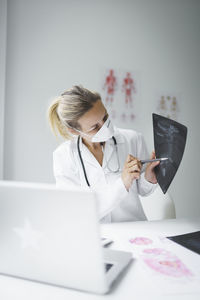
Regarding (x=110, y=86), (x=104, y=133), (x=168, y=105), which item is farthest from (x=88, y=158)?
(x=168, y=105)

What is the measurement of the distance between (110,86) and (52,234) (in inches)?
90.5

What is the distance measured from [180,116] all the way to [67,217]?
2623 mm

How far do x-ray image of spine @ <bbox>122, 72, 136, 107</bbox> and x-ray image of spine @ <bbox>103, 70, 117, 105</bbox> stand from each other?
0.11 meters

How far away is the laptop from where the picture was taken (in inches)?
23.5

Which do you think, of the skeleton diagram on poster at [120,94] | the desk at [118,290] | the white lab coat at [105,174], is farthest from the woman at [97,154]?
the skeleton diagram on poster at [120,94]

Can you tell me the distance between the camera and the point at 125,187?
135 cm

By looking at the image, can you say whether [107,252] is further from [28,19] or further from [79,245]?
[28,19]

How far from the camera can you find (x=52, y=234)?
63cm

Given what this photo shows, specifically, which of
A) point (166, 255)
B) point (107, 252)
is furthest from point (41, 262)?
point (166, 255)

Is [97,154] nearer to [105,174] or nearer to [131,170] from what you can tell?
[105,174]

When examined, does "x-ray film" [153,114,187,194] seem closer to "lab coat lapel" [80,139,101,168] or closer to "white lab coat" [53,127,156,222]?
"white lab coat" [53,127,156,222]

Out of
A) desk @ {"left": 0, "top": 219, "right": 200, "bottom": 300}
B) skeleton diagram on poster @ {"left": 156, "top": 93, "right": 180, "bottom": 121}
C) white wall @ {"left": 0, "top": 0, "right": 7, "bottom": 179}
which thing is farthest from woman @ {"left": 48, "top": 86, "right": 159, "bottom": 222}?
skeleton diagram on poster @ {"left": 156, "top": 93, "right": 180, "bottom": 121}

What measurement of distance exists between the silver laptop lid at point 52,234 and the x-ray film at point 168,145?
709 mm

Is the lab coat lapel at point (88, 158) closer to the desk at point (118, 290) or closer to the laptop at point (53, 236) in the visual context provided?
the desk at point (118, 290)
